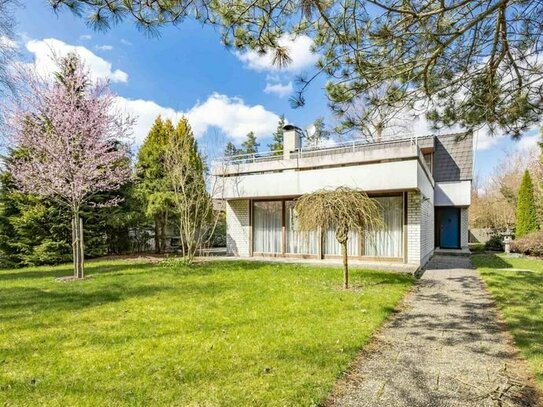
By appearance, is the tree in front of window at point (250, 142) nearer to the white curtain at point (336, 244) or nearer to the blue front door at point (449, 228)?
the blue front door at point (449, 228)

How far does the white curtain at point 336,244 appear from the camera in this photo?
12.9 metres

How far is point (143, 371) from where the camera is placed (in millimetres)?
3801

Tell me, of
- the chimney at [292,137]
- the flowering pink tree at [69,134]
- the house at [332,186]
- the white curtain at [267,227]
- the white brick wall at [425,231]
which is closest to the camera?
the flowering pink tree at [69,134]

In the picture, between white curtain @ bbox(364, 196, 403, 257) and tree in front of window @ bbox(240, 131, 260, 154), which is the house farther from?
tree in front of window @ bbox(240, 131, 260, 154)

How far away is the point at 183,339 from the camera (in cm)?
481

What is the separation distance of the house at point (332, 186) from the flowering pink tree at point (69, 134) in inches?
196

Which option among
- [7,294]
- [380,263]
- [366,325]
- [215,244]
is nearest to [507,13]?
[366,325]

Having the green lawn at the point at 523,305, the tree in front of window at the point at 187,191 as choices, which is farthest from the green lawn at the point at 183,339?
the tree in front of window at the point at 187,191

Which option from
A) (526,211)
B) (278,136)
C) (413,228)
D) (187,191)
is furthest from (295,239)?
(278,136)

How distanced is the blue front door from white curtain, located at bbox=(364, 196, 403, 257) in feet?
33.7

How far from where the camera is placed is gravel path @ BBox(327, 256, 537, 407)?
131 inches

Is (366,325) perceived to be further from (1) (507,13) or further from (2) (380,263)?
(2) (380,263)

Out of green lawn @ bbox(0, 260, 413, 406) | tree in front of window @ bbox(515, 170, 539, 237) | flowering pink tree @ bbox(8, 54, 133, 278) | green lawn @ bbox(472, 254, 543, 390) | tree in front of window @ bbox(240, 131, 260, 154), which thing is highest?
tree in front of window @ bbox(240, 131, 260, 154)

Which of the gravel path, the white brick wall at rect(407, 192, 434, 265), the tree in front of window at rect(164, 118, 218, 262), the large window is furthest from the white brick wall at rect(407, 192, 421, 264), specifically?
the tree in front of window at rect(164, 118, 218, 262)
